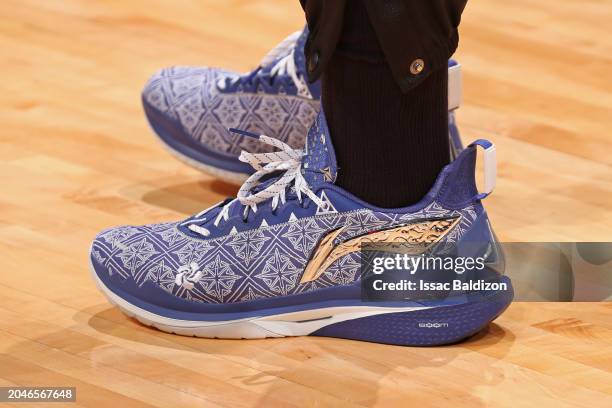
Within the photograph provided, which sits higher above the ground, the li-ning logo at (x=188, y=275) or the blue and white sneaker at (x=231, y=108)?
the blue and white sneaker at (x=231, y=108)

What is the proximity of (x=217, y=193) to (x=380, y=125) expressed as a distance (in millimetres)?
453

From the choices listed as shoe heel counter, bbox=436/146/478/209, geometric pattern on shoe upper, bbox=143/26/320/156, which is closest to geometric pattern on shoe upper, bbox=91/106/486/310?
shoe heel counter, bbox=436/146/478/209

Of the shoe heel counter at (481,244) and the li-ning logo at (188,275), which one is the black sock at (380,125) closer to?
the shoe heel counter at (481,244)

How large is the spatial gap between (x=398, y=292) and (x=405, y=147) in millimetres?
128

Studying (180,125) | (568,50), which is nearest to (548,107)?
(568,50)

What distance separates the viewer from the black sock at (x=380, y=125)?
105 centimetres

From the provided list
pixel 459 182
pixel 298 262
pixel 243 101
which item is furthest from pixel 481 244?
pixel 243 101

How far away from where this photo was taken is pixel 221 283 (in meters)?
1.12

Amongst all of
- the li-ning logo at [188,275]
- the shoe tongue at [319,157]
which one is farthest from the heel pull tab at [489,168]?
the li-ning logo at [188,275]

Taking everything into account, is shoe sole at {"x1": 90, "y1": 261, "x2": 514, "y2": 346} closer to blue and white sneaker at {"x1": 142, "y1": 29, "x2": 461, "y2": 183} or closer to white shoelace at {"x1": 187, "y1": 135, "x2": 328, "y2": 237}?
white shoelace at {"x1": 187, "y1": 135, "x2": 328, "y2": 237}

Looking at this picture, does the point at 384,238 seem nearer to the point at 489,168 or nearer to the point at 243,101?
the point at 489,168

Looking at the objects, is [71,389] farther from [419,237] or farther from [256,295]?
[419,237]

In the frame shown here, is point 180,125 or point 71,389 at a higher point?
point 180,125

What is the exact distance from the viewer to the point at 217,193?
1.49 metres
